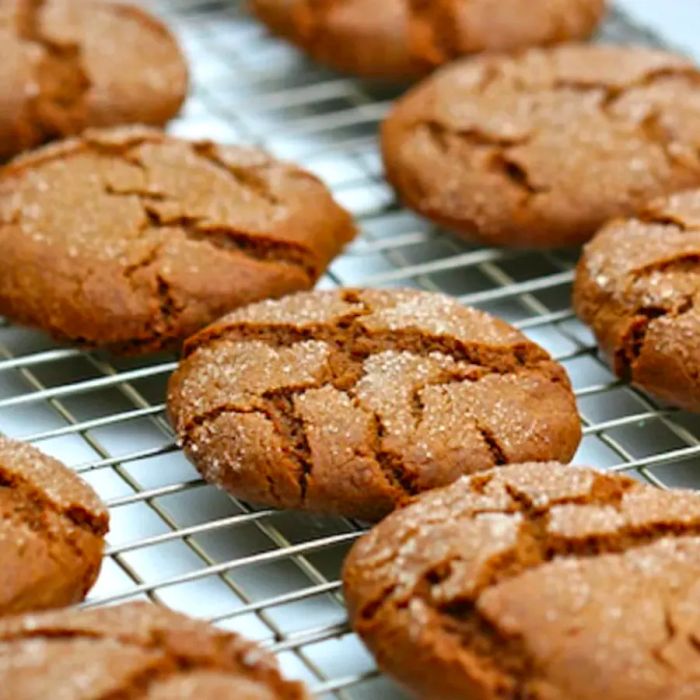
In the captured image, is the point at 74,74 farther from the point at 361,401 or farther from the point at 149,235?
the point at 361,401

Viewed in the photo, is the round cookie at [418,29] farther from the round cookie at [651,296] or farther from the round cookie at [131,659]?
the round cookie at [131,659]

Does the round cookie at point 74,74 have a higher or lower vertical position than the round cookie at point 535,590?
Answer: higher

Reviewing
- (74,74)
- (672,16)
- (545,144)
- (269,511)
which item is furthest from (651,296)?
(672,16)

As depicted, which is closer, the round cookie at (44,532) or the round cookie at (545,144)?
the round cookie at (44,532)

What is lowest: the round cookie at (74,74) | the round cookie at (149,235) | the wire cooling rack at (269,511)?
the wire cooling rack at (269,511)

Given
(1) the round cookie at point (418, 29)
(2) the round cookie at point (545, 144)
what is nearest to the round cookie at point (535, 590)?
(2) the round cookie at point (545, 144)

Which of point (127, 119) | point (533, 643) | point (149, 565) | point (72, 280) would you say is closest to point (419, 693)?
point (533, 643)
